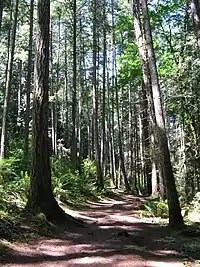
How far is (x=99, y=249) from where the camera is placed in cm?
702

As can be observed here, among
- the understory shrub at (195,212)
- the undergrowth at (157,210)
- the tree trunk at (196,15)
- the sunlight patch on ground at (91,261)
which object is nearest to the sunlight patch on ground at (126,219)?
the undergrowth at (157,210)

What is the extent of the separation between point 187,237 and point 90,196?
31.1 feet

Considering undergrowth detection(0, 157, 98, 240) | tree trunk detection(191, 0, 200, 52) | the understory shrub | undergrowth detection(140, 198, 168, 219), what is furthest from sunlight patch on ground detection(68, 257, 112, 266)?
tree trunk detection(191, 0, 200, 52)

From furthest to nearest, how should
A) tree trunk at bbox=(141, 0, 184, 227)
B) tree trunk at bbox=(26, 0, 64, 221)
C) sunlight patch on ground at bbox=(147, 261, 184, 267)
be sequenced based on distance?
tree trunk at bbox=(141, 0, 184, 227) → tree trunk at bbox=(26, 0, 64, 221) → sunlight patch on ground at bbox=(147, 261, 184, 267)

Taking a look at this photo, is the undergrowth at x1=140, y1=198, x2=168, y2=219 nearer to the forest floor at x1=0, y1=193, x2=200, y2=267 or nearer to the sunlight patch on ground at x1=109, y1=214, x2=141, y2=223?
the sunlight patch on ground at x1=109, y1=214, x2=141, y2=223

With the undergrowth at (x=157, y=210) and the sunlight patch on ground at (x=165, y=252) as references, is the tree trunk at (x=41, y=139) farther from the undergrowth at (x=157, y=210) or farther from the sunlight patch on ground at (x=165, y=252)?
the undergrowth at (x=157, y=210)

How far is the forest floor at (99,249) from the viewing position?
20.0ft

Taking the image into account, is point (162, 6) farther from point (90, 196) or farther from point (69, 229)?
point (69, 229)

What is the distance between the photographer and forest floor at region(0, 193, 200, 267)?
241 inches

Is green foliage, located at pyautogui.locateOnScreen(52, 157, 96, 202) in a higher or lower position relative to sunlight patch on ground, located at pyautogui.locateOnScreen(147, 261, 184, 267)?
higher

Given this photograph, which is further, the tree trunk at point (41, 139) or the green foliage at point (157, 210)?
the green foliage at point (157, 210)

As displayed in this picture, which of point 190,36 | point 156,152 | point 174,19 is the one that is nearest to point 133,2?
point 190,36

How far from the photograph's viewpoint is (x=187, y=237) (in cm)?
848

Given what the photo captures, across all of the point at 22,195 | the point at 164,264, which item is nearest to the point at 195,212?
the point at 22,195
